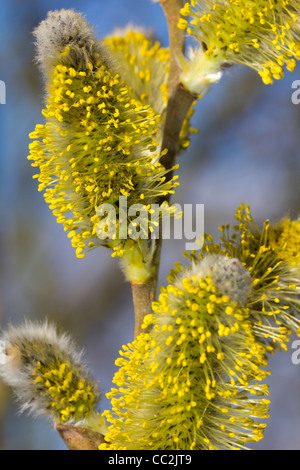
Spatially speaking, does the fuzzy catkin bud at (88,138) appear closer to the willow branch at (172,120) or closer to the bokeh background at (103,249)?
the willow branch at (172,120)

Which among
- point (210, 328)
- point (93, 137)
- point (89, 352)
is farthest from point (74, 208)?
point (89, 352)

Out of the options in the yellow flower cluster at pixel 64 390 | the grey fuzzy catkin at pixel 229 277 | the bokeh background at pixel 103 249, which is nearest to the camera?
the grey fuzzy catkin at pixel 229 277

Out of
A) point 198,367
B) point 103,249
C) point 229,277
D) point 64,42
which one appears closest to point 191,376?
point 198,367

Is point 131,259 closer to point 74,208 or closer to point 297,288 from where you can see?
point 74,208

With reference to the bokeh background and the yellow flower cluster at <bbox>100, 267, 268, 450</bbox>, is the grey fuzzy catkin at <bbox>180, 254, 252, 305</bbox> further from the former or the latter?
the bokeh background

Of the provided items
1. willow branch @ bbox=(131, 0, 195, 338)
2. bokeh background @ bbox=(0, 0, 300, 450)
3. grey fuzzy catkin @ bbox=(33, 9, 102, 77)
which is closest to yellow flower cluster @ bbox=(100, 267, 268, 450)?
willow branch @ bbox=(131, 0, 195, 338)

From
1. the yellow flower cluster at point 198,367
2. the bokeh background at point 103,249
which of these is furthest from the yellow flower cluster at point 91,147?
the bokeh background at point 103,249

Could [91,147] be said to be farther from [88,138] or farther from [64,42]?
[64,42]
